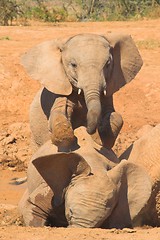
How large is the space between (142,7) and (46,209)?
50.0 feet

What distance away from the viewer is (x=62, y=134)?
5.61m

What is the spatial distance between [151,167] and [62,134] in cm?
65

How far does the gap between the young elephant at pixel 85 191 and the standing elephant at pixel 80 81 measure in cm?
21

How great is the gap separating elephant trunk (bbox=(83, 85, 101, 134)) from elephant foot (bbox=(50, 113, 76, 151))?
0.60ft

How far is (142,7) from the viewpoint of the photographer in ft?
66.7

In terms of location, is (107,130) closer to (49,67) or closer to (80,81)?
(80,81)

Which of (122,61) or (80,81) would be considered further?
(122,61)

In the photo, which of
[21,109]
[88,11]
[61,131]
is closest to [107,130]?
[61,131]

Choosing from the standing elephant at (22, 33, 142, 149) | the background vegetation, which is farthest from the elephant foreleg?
the background vegetation

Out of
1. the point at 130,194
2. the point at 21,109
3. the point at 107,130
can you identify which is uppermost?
the point at 107,130

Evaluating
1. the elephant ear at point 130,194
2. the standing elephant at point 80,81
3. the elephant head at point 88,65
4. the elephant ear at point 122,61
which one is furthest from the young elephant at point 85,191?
the elephant ear at point 122,61

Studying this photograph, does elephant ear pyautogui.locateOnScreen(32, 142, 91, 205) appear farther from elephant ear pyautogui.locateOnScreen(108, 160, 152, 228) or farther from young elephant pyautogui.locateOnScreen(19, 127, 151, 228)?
elephant ear pyautogui.locateOnScreen(108, 160, 152, 228)

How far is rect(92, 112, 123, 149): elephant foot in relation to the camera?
19.4 feet

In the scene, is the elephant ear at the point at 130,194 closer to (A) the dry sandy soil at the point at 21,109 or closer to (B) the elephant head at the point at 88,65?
(B) the elephant head at the point at 88,65
